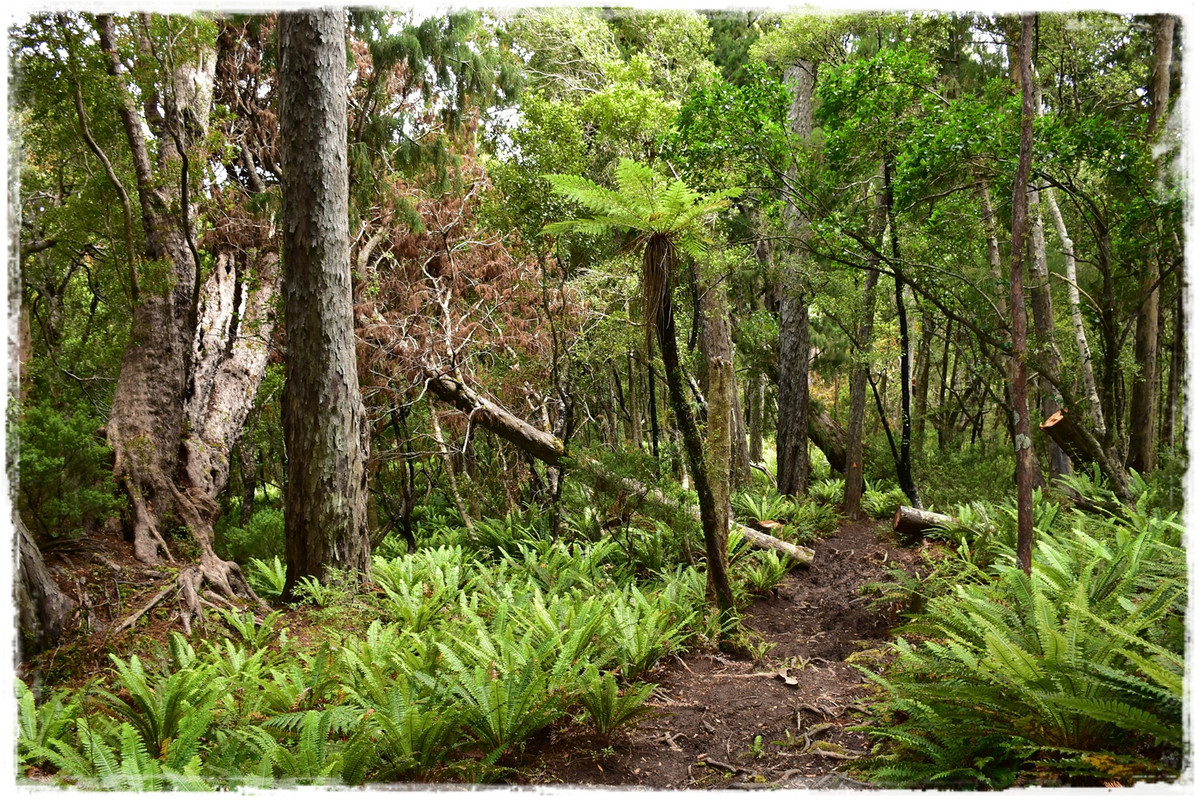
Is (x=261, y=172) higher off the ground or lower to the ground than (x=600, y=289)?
higher

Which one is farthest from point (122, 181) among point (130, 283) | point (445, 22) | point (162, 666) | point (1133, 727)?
point (1133, 727)

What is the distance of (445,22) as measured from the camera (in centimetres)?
850

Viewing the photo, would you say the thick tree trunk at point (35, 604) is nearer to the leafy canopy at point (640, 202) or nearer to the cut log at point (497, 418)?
the leafy canopy at point (640, 202)

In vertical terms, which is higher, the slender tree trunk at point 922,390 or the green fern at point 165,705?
the slender tree trunk at point 922,390

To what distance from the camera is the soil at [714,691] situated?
138 inches

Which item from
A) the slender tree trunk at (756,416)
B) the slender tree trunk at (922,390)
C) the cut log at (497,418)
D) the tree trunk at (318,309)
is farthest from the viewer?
the slender tree trunk at (756,416)

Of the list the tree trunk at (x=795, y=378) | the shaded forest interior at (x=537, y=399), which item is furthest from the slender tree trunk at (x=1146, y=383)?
the tree trunk at (x=795, y=378)

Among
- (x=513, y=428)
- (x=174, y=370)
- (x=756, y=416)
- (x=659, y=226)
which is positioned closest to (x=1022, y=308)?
(x=659, y=226)

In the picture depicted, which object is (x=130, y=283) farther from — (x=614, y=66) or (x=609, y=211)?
(x=614, y=66)

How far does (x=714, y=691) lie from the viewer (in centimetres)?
478

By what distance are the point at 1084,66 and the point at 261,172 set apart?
530 inches

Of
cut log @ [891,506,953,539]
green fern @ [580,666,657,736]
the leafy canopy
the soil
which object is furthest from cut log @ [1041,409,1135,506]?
green fern @ [580,666,657,736]

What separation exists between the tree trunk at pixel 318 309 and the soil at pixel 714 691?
140cm

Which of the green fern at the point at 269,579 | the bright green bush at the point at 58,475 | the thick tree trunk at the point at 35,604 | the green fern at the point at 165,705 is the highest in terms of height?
the bright green bush at the point at 58,475
